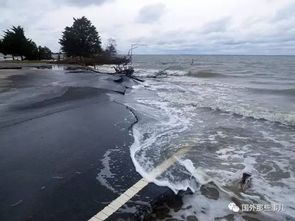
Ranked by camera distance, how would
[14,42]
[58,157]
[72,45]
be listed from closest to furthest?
[58,157], [14,42], [72,45]

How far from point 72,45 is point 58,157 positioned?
5641 centimetres

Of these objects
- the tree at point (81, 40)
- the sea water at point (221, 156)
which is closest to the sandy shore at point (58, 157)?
the sea water at point (221, 156)

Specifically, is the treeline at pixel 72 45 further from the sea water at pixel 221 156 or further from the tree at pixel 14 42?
the sea water at pixel 221 156

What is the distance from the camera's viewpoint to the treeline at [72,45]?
4916cm

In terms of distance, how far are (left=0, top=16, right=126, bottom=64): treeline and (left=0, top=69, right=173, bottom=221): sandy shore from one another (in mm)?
41801

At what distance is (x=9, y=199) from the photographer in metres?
4.36

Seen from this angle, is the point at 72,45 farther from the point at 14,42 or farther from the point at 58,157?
the point at 58,157

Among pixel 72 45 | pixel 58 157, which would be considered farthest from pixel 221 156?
pixel 72 45

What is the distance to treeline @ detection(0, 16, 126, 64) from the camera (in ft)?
161

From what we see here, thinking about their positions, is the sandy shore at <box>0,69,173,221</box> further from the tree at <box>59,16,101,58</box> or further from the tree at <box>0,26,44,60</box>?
the tree at <box>59,16,101,58</box>

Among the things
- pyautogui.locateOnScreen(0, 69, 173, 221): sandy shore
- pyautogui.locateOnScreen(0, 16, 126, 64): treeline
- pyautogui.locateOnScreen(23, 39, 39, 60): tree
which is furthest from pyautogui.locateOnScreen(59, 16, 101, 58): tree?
pyautogui.locateOnScreen(0, 69, 173, 221): sandy shore

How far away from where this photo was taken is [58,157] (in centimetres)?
613

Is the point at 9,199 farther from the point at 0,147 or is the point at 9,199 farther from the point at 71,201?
the point at 0,147

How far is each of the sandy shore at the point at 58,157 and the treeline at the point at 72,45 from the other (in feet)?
137
